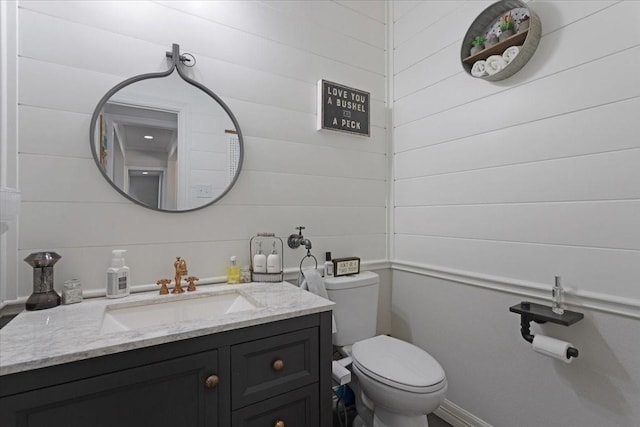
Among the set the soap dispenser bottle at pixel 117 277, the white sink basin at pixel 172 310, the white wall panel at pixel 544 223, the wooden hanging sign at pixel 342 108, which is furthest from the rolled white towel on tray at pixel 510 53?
the soap dispenser bottle at pixel 117 277

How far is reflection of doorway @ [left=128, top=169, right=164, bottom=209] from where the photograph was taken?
1.35 metres

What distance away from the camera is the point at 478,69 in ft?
5.14

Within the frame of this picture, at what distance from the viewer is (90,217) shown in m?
1.27

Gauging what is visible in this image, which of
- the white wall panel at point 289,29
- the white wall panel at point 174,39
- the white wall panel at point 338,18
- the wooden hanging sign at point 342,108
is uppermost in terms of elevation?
the white wall panel at point 338,18

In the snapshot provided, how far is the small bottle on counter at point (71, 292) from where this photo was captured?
1.15m

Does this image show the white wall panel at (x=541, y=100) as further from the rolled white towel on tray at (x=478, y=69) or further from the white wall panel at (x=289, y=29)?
the white wall panel at (x=289, y=29)

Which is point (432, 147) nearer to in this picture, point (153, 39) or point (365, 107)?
point (365, 107)

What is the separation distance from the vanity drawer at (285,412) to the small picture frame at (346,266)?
76 centimetres

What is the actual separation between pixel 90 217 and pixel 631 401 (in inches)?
88.8

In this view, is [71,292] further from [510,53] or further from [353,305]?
[510,53]

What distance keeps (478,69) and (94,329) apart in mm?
1984

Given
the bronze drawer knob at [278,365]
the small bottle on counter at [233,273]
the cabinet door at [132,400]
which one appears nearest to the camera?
the cabinet door at [132,400]

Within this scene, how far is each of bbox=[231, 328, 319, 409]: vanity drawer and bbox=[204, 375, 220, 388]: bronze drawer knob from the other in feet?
0.19

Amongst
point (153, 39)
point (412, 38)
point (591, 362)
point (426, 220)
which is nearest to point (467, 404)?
point (591, 362)
